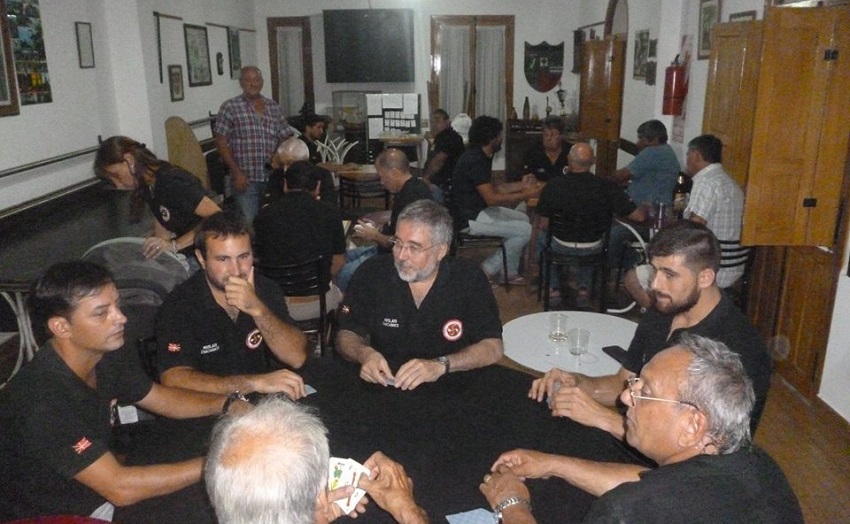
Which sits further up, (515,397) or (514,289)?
(515,397)

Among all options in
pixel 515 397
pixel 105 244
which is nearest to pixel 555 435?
pixel 515 397

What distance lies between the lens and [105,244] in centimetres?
317

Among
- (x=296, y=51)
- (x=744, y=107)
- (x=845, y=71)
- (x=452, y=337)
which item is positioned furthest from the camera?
(x=296, y=51)

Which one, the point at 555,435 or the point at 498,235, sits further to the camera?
A: the point at 498,235

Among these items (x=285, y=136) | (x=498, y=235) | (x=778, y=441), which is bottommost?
(x=778, y=441)

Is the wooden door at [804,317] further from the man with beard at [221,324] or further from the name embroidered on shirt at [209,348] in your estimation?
the name embroidered on shirt at [209,348]

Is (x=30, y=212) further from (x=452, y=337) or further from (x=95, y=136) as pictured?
(x=452, y=337)

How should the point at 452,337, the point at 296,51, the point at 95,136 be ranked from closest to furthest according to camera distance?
the point at 452,337, the point at 95,136, the point at 296,51

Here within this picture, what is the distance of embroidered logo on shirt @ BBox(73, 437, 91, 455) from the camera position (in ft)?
5.65

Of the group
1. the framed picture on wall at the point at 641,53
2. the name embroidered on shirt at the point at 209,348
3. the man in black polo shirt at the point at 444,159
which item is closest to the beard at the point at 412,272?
the name embroidered on shirt at the point at 209,348

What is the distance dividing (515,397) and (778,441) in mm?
2025

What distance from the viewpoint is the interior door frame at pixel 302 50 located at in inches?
416

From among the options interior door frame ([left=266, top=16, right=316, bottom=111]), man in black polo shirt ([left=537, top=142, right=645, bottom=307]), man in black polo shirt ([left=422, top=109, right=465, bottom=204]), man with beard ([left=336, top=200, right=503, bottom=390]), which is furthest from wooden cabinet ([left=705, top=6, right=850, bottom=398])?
interior door frame ([left=266, top=16, right=316, bottom=111])

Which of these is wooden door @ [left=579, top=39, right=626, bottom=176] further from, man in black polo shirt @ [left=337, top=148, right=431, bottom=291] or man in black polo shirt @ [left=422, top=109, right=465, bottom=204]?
man in black polo shirt @ [left=337, top=148, right=431, bottom=291]
